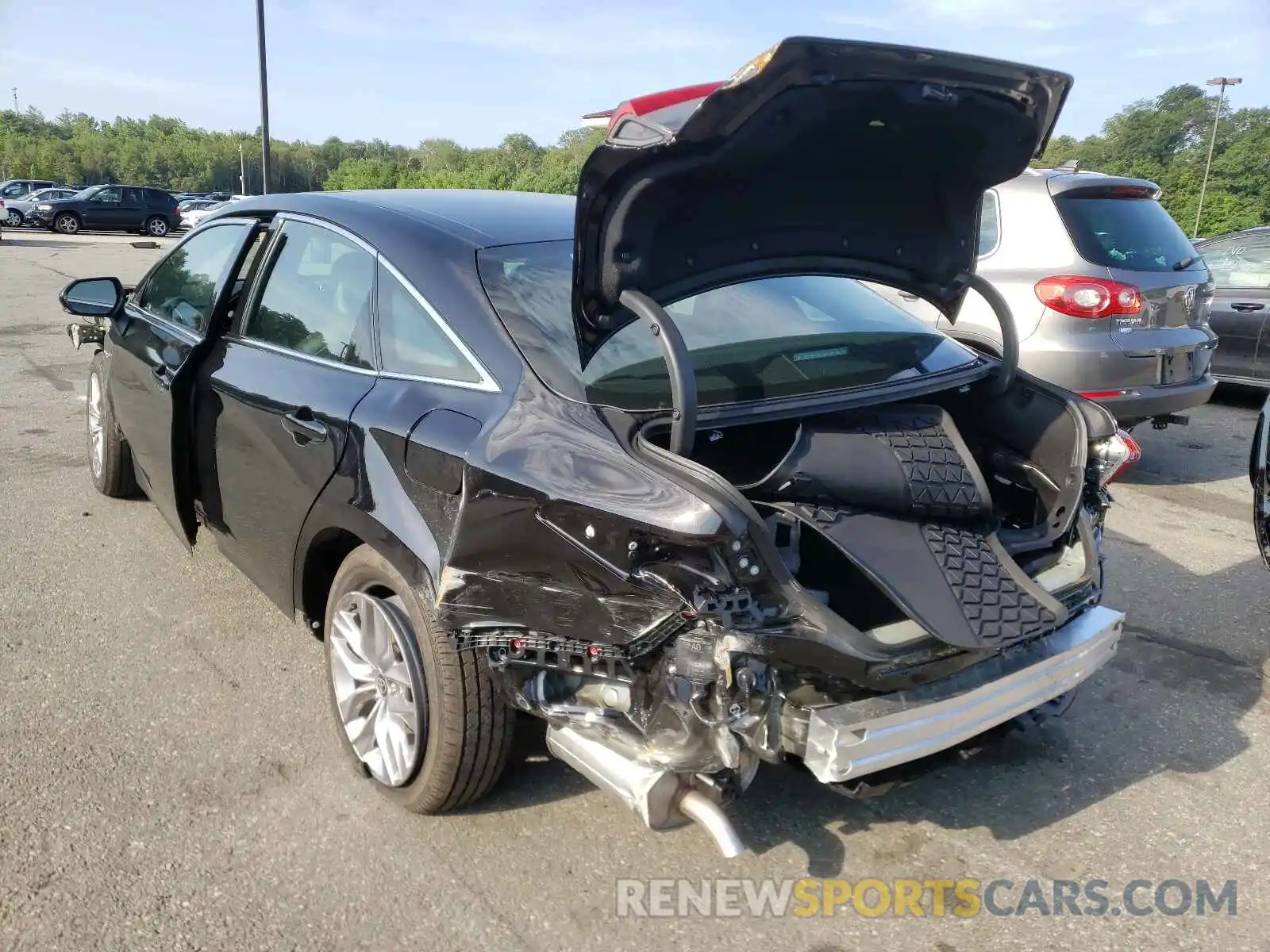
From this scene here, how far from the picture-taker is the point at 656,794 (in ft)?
7.18

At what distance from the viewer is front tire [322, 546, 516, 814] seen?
8.38ft

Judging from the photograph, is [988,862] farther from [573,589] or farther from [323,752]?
[323,752]

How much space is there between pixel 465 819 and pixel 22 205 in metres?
37.8

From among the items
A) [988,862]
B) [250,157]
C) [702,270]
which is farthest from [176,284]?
[250,157]

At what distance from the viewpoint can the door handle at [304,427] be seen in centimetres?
291

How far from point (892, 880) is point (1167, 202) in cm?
3472

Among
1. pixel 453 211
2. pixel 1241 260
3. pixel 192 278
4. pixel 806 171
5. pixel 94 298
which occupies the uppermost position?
pixel 806 171

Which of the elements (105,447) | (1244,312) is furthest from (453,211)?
(1244,312)

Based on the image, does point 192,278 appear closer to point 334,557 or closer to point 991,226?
point 334,557

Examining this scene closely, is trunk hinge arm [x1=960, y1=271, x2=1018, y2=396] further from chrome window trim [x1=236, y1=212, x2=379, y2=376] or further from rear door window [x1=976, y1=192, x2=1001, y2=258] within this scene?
rear door window [x1=976, y1=192, x2=1001, y2=258]

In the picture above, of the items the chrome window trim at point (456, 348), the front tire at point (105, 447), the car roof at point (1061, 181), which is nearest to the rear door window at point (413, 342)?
the chrome window trim at point (456, 348)

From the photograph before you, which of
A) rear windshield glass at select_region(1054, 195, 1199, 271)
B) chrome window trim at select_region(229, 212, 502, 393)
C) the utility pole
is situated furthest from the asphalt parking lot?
the utility pole

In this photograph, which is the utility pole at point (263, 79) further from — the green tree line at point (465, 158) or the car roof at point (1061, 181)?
the car roof at point (1061, 181)

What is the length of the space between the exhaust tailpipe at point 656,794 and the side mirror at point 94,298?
327cm
